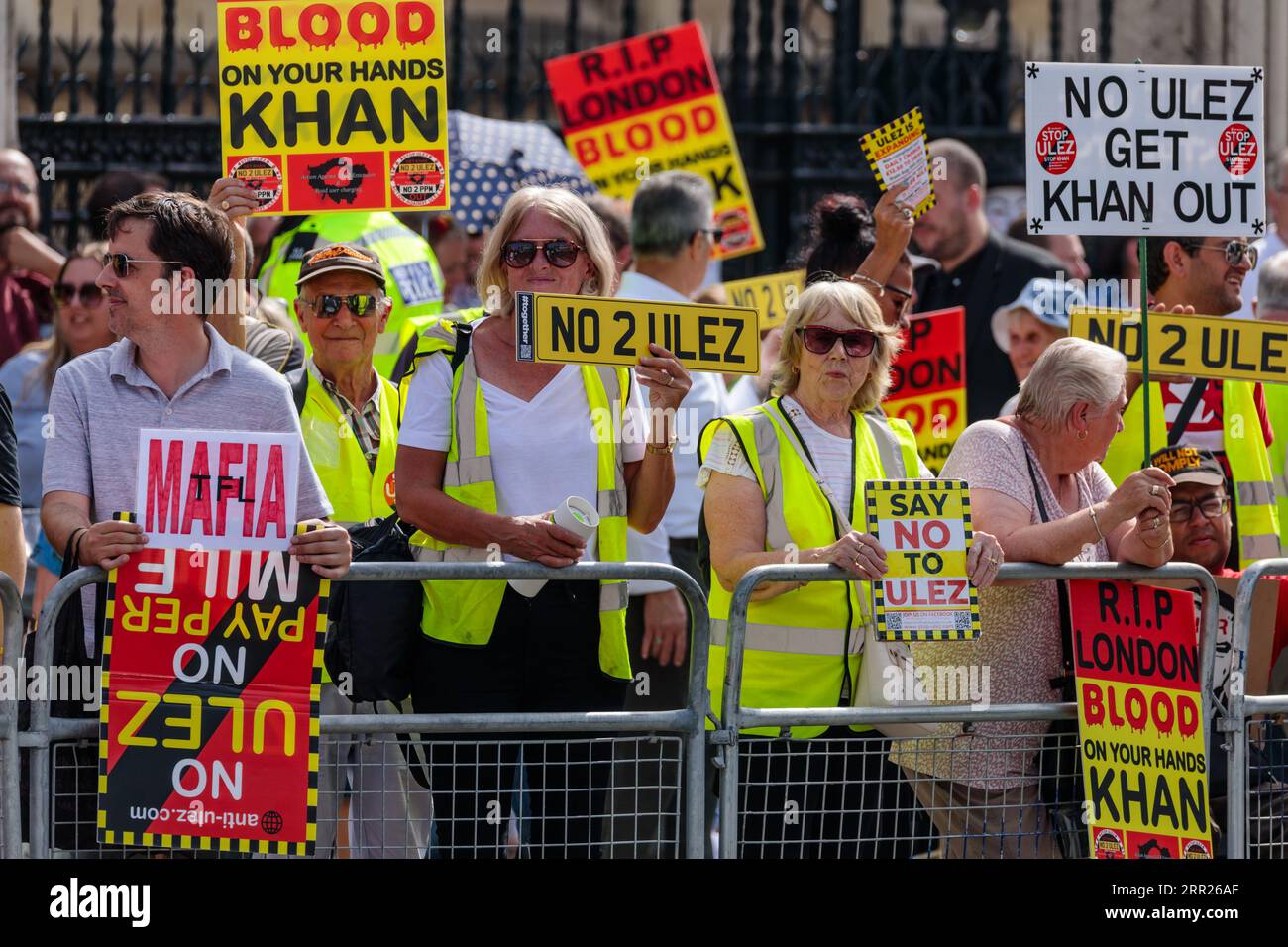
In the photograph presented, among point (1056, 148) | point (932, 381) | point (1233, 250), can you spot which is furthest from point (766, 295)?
point (1056, 148)

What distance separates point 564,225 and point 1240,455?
2.22 meters

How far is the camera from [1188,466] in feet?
18.0

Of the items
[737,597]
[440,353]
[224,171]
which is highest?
[224,171]

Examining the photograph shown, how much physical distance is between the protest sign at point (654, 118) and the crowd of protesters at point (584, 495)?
8.63 ft

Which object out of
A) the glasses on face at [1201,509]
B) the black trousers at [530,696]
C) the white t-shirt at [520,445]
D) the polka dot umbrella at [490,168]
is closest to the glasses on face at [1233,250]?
the glasses on face at [1201,509]

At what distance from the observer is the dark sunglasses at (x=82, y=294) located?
6.86 metres

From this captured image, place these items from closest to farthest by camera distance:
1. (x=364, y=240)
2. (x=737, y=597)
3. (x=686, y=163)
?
(x=737, y=597)
(x=364, y=240)
(x=686, y=163)

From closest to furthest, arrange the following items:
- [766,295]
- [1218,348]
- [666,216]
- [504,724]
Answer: [504,724], [1218,348], [666,216], [766,295]

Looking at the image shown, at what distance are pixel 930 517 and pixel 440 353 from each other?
4.21ft

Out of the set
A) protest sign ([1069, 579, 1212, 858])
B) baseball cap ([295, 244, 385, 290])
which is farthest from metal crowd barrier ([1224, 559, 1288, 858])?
baseball cap ([295, 244, 385, 290])

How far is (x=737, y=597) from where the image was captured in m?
4.66

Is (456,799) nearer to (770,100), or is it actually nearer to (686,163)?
(686,163)

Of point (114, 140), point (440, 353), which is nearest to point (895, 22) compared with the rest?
point (114, 140)

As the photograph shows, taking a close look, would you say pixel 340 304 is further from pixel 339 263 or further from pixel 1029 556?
pixel 1029 556
